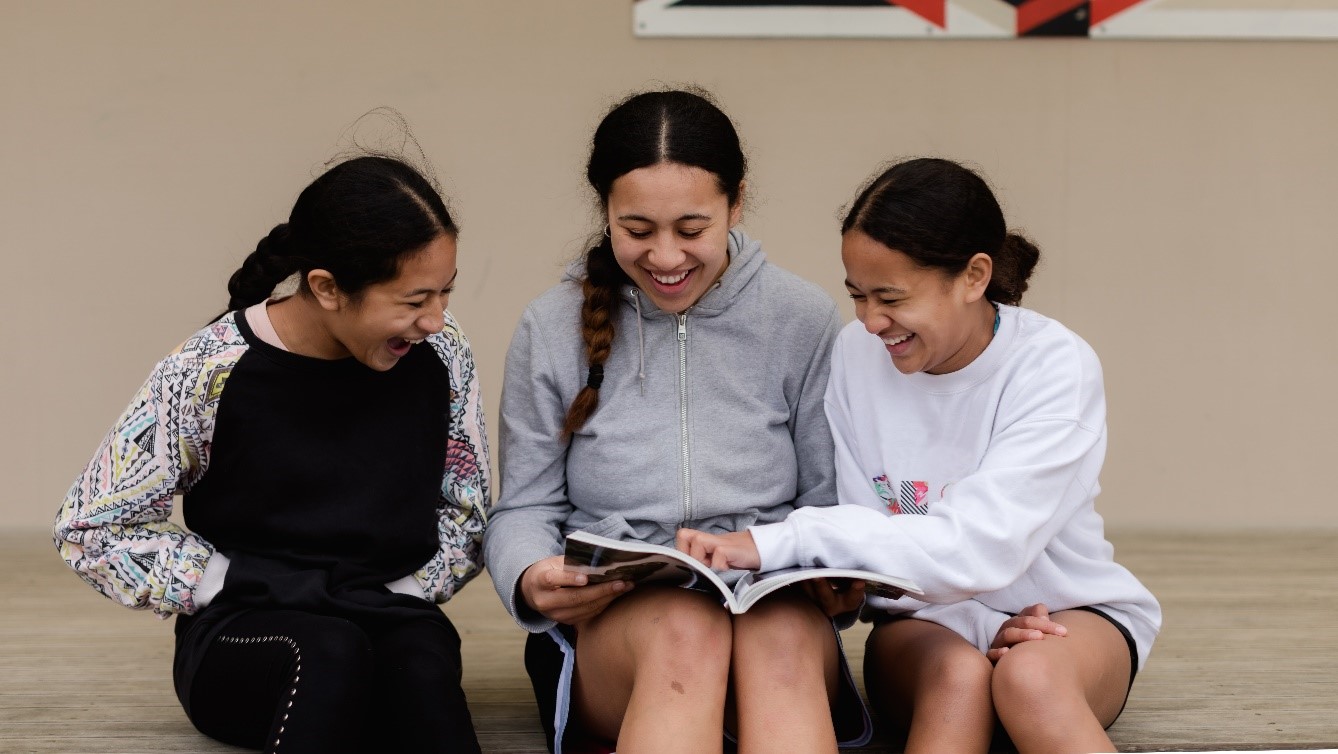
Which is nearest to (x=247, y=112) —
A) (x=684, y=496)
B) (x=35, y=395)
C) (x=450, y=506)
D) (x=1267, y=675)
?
(x=35, y=395)

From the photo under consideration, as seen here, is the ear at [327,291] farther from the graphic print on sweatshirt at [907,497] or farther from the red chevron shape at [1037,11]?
the red chevron shape at [1037,11]

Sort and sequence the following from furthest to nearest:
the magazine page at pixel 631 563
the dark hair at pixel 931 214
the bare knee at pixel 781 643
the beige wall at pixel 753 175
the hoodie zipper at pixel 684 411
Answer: the beige wall at pixel 753 175
the hoodie zipper at pixel 684 411
the dark hair at pixel 931 214
the bare knee at pixel 781 643
the magazine page at pixel 631 563

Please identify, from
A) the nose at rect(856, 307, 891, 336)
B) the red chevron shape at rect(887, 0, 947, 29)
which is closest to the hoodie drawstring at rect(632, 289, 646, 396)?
the nose at rect(856, 307, 891, 336)

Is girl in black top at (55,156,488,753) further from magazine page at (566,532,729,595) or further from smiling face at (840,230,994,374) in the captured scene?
smiling face at (840,230,994,374)

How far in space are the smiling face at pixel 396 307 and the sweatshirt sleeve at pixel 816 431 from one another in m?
0.57

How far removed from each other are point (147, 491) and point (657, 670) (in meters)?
0.76

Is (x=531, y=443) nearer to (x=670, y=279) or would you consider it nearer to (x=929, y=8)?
(x=670, y=279)

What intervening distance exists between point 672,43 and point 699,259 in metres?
1.95

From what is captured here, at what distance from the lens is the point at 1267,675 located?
89.4 inches

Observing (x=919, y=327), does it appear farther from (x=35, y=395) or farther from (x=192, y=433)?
(x=35, y=395)

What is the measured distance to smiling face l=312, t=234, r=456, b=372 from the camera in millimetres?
1812

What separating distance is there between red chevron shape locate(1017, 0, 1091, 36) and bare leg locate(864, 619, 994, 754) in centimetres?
232

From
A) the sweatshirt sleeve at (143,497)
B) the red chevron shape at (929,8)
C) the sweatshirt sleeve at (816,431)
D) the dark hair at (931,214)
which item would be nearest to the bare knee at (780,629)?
the sweatshirt sleeve at (816,431)

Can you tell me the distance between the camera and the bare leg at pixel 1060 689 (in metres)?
1.60
